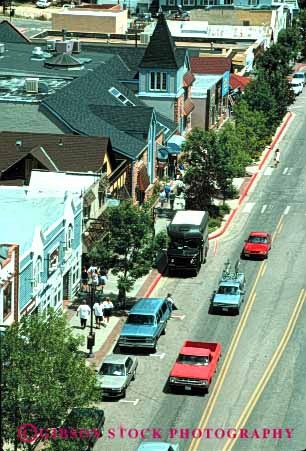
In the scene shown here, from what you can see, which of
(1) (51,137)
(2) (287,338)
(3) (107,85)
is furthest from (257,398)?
(3) (107,85)

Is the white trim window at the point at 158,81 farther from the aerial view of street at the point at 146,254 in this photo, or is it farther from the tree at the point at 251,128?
the tree at the point at 251,128

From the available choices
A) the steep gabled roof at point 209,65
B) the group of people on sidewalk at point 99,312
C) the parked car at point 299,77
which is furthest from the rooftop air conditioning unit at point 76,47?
the group of people on sidewalk at point 99,312

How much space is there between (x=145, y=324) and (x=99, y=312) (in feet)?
12.4

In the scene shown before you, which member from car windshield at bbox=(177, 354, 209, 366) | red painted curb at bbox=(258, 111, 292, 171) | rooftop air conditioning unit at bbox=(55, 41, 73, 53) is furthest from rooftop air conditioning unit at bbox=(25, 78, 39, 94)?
car windshield at bbox=(177, 354, 209, 366)

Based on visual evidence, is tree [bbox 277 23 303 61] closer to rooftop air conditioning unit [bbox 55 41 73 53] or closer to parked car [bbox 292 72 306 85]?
parked car [bbox 292 72 306 85]

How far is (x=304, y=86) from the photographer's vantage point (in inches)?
6314

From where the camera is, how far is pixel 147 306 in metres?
72.4

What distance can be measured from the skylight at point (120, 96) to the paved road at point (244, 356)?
1368cm

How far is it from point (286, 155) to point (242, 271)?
38.7 meters

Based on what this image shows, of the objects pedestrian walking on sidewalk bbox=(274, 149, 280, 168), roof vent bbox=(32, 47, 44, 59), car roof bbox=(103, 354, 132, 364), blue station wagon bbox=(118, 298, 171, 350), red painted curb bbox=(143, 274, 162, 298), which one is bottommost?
pedestrian walking on sidewalk bbox=(274, 149, 280, 168)

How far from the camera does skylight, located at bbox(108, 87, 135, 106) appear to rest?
107375 mm

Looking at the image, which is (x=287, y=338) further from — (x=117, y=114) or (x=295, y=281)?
(x=117, y=114)

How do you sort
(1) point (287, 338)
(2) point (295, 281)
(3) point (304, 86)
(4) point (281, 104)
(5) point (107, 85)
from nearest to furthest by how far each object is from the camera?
(1) point (287, 338) < (2) point (295, 281) < (5) point (107, 85) < (4) point (281, 104) < (3) point (304, 86)

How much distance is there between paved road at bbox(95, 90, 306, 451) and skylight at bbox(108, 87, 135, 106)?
13.7 metres
